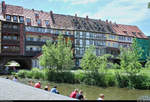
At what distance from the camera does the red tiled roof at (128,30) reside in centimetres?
6088

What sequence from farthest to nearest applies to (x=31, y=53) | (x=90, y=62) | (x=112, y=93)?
(x=31, y=53) < (x=90, y=62) < (x=112, y=93)

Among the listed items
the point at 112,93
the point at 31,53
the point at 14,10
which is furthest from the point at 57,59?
the point at 14,10

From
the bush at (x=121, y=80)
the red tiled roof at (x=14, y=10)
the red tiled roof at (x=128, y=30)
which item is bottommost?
the bush at (x=121, y=80)

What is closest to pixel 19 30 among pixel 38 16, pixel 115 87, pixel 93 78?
pixel 38 16

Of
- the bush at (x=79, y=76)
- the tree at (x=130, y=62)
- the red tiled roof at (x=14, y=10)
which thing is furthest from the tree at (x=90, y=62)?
the red tiled roof at (x=14, y=10)

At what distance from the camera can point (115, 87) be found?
27.0 metres

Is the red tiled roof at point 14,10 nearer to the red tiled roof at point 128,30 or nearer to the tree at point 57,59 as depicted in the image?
the tree at point 57,59

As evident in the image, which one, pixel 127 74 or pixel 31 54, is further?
pixel 31 54

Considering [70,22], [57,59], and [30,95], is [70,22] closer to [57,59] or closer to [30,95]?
[57,59]

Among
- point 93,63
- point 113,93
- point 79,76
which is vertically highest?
point 93,63

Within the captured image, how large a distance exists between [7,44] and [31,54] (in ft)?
18.4

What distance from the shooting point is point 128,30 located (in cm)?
6381

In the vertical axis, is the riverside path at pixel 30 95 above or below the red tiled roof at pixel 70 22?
below

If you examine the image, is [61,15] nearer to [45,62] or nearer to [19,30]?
[19,30]
